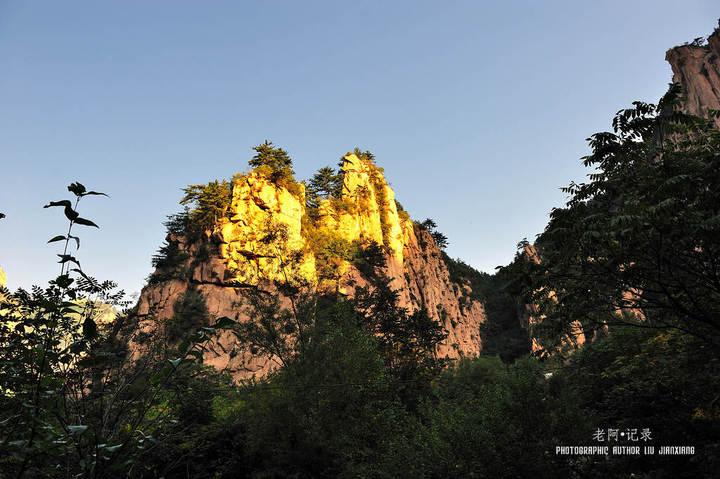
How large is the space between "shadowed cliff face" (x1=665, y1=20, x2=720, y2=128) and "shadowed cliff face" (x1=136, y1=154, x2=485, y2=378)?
42387mm

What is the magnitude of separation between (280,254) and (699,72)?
203 ft

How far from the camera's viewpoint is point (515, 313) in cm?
7631

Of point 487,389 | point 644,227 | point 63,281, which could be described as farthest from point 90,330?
point 487,389

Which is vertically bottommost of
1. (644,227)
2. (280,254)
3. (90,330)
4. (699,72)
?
(90,330)

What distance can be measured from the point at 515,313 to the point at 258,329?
66489mm

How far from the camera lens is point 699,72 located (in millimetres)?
50344

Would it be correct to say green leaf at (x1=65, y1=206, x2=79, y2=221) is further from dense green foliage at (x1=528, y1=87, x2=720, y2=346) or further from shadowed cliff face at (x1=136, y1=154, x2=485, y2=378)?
shadowed cliff face at (x1=136, y1=154, x2=485, y2=378)

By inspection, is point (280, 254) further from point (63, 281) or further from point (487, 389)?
point (63, 281)

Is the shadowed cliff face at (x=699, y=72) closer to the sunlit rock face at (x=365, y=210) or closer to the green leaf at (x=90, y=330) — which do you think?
the sunlit rock face at (x=365, y=210)

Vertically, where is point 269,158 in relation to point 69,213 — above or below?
above

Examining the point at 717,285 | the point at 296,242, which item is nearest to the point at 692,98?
the point at 296,242

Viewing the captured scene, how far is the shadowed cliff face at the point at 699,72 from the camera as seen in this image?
47906 millimetres

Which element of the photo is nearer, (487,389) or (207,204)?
(487,389)

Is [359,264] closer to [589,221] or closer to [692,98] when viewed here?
[589,221]
